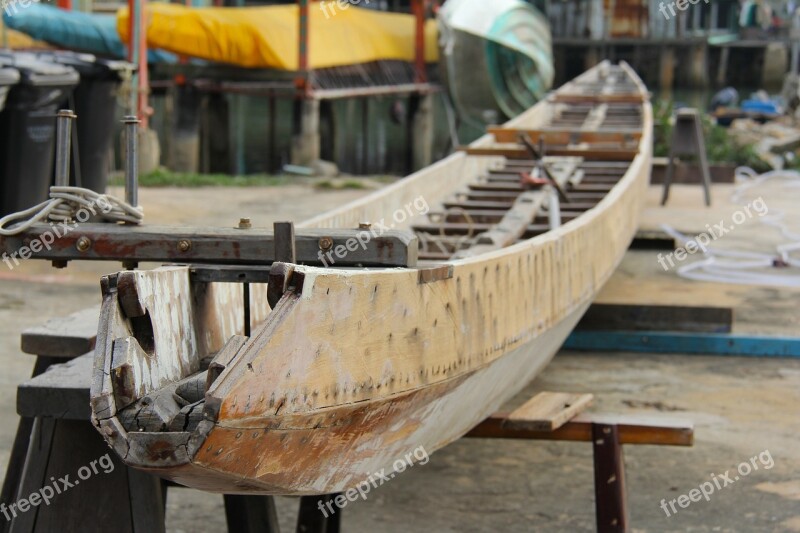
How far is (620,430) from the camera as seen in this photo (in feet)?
13.4

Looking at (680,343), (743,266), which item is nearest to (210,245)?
(680,343)

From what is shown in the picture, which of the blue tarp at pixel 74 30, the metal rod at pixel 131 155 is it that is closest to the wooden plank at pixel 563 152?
the metal rod at pixel 131 155

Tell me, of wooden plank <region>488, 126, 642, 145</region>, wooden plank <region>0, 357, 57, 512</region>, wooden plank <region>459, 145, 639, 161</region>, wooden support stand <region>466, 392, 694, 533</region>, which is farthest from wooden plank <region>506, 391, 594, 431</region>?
wooden plank <region>488, 126, 642, 145</region>

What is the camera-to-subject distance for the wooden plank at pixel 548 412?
4070 millimetres

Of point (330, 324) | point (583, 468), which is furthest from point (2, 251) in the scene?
point (583, 468)

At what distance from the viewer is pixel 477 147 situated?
8148mm

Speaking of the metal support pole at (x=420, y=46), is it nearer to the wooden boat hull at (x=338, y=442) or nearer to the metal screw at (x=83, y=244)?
the wooden boat hull at (x=338, y=442)

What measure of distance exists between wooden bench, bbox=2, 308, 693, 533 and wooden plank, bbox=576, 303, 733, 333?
266 cm

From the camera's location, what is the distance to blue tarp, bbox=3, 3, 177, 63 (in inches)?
762

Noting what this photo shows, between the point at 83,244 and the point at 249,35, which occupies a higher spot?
the point at 249,35

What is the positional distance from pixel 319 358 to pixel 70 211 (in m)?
0.94

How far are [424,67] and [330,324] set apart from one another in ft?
66.7

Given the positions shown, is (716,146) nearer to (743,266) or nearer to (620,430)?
(743,266)

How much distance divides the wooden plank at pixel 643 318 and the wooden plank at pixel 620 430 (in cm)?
281
